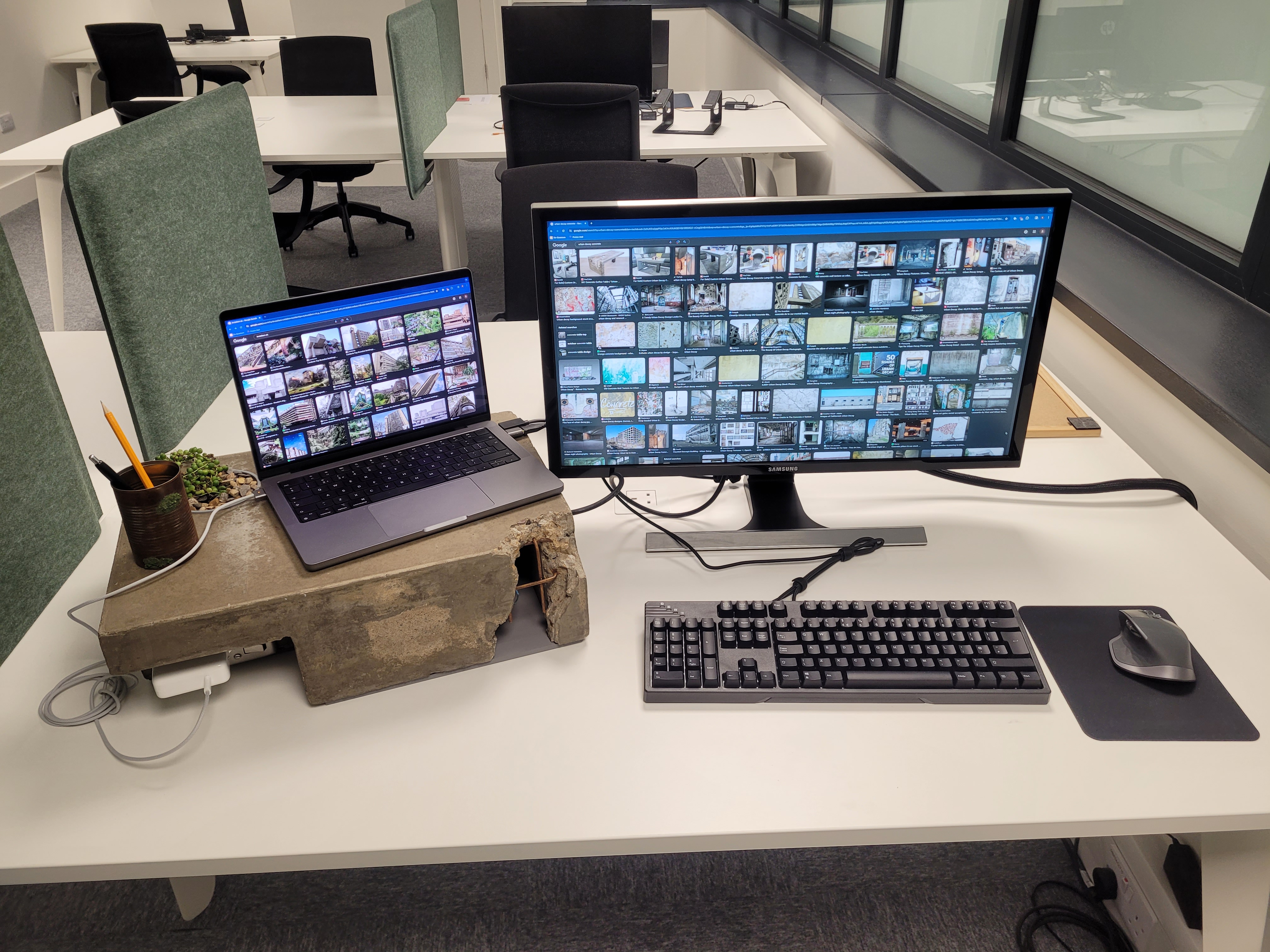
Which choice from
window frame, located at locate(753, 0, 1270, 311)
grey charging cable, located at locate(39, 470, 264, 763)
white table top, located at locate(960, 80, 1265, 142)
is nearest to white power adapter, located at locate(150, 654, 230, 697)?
grey charging cable, located at locate(39, 470, 264, 763)

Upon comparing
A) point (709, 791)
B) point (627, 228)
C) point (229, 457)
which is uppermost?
point (627, 228)

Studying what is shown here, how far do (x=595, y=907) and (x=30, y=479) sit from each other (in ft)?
3.16

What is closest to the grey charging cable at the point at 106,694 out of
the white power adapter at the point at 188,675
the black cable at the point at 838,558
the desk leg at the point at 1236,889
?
the white power adapter at the point at 188,675

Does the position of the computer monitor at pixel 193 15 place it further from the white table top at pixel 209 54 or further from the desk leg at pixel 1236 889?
the desk leg at pixel 1236 889

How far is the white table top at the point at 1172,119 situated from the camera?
1.57 metres

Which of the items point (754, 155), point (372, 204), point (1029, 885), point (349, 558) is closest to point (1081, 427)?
point (1029, 885)

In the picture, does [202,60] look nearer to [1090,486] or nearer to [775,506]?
[775,506]

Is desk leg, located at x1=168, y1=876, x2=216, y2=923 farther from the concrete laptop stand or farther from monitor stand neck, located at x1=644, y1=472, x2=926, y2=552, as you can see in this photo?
monitor stand neck, located at x1=644, y1=472, x2=926, y2=552

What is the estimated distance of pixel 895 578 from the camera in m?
1.05

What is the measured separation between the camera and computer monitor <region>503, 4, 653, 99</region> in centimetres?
315

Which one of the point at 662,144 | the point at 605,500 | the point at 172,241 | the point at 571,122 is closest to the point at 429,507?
the point at 605,500

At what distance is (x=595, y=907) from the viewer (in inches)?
53.3

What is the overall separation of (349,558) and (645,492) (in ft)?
1.45

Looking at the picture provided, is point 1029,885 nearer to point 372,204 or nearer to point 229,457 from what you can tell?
point 229,457
